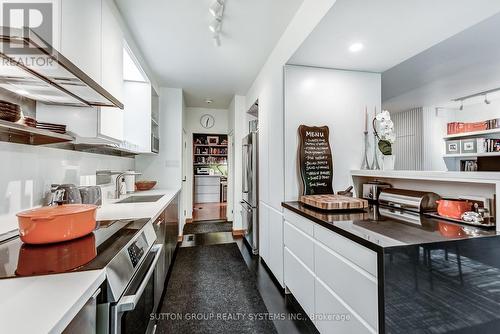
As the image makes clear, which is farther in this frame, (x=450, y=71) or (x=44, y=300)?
(x=450, y=71)

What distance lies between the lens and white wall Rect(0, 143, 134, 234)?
3.87 ft

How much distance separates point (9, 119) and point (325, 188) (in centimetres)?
218

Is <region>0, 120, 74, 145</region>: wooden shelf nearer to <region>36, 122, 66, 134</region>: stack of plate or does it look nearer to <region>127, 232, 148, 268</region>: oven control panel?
<region>36, 122, 66, 134</region>: stack of plate

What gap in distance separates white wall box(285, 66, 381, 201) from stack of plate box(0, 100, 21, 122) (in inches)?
72.1

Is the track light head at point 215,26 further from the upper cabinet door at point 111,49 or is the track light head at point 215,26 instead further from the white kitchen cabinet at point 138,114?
the white kitchen cabinet at point 138,114

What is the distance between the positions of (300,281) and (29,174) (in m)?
1.99

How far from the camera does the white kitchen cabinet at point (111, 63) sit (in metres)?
1.56

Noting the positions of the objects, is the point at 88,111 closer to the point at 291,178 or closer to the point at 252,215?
the point at 291,178

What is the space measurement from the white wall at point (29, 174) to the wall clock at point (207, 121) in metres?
3.30

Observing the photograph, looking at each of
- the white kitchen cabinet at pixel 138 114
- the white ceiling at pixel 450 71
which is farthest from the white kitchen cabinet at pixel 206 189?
the white ceiling at pixel 450 71

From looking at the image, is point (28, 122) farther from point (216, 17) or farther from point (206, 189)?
point (206, 189)

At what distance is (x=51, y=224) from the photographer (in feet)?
2.97

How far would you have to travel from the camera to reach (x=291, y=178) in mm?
2180

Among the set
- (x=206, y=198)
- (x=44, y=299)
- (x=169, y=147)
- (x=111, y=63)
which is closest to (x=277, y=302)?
(x=44, y=299)
